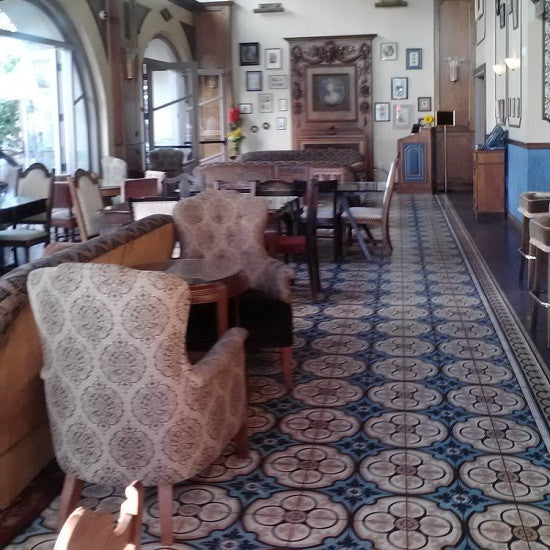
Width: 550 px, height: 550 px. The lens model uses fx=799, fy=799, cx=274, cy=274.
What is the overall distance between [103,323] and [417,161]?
39.5 feet

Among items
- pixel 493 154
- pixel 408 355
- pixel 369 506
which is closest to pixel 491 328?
pixel 408 355

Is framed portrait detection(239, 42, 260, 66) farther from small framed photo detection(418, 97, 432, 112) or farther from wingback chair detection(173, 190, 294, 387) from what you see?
wingback chair detection(173, 190, 294, 387)

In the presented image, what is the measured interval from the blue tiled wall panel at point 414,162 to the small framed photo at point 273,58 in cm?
305

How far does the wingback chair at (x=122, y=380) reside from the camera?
101 inches

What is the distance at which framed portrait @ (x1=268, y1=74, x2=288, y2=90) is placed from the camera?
49.8 feet

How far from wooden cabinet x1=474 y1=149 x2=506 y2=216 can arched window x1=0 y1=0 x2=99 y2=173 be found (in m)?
5.13

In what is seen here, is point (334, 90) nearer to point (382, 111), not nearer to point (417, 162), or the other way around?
point (382, 111)

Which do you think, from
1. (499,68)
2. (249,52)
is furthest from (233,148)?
(499,68)

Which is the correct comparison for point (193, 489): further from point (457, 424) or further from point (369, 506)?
point (457, 424)

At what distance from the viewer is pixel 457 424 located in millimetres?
3684

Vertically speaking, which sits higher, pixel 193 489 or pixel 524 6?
pixel 524 6

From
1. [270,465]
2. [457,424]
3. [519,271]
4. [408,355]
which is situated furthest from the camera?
[519,271]

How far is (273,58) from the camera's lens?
15.2m

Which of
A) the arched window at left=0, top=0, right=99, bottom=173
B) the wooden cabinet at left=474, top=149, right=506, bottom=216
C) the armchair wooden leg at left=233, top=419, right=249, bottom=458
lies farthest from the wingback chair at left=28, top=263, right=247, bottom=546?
the wooden cabinet at left=474, top=149, right=506, bottom=216
